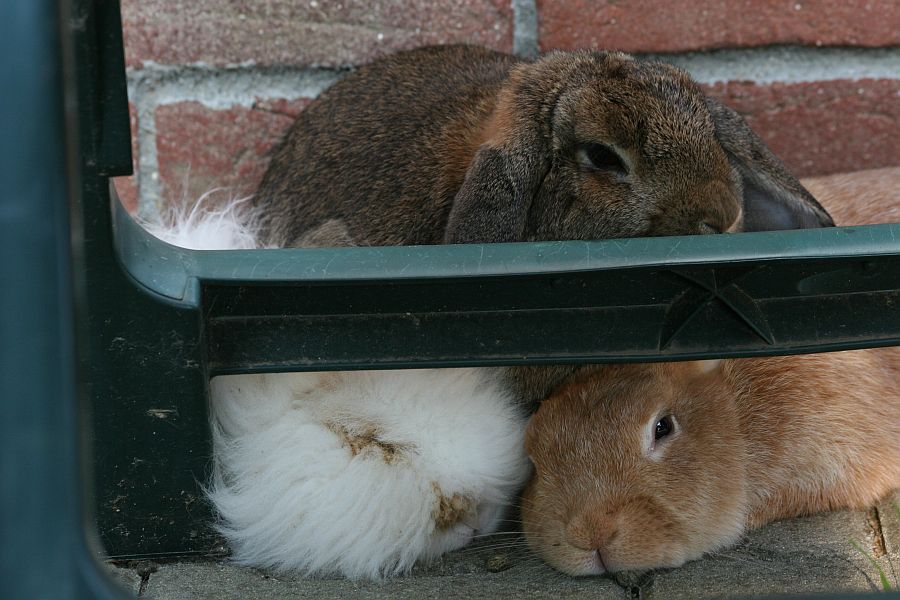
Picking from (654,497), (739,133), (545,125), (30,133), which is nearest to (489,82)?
(545,125)

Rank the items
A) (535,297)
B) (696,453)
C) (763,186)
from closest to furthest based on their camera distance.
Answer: (535,297) < (696,453) < (763,186)

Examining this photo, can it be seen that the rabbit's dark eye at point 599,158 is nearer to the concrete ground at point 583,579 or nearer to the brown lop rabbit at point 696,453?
the brown lop rabbit at point 696,453

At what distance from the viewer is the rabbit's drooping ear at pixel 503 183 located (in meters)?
1.00

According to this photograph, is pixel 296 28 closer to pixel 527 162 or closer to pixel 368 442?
pixel 527 162

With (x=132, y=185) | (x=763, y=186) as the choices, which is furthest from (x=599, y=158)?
(x=132, y=185)

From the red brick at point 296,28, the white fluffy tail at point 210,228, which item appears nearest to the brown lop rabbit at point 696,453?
the white fluffy tail at point 210,228

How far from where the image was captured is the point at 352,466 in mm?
927

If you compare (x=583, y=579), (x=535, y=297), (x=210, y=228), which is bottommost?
(x=583, y=579)

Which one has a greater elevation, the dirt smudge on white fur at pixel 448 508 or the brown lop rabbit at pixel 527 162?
the brown lop rabbit at pixel 527 162

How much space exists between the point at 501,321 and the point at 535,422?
0.20 metres

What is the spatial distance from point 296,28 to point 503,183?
20.4 inches

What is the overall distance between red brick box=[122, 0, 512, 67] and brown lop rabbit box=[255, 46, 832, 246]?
0.30ft

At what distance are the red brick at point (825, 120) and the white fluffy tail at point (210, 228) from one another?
693 millimetres

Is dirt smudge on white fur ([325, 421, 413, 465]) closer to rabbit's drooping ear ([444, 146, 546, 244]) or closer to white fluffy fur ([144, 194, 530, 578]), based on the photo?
white fluffy fur ([144, 194, 530, 578])
